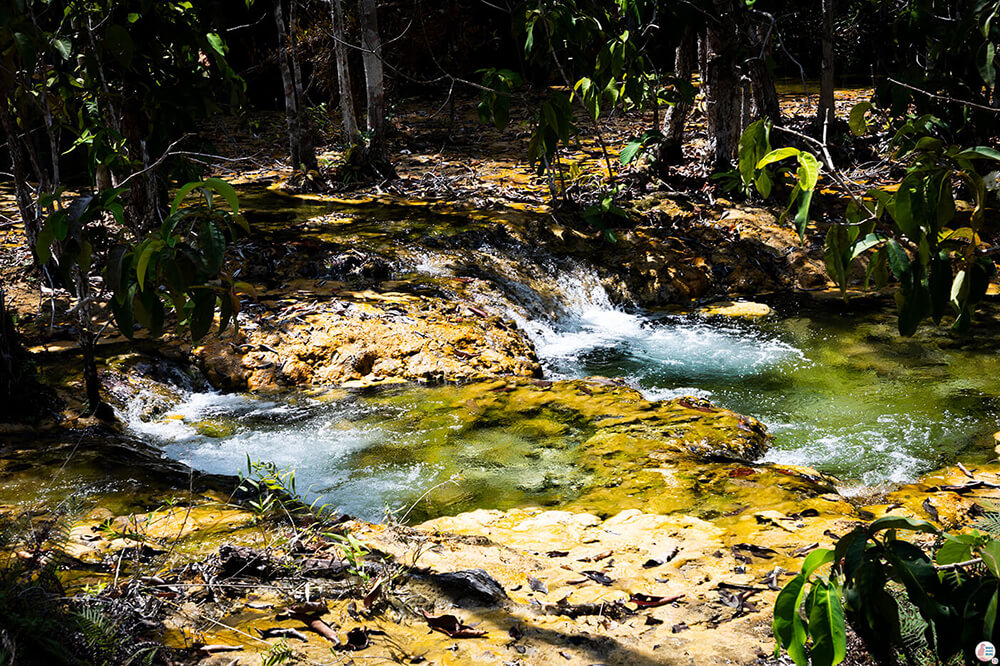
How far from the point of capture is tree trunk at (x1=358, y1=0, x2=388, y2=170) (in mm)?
9547

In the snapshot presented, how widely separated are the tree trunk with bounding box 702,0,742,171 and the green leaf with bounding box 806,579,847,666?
8.34 m

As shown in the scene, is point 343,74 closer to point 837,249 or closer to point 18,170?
point 18,170

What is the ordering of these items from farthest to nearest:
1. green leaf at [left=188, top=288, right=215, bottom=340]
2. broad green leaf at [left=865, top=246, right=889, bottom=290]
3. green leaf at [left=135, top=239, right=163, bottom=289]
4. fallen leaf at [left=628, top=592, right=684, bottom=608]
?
fallen leaf at [left=628, top=592, right=684, bottom=608] < green leaf at [left=188, top=288, right=215, bottom=340] < green leaf at [left=135, top=239, right=163, bottom=289] < broad green leaf at [left=865, top=246, right=889, bottom=290]

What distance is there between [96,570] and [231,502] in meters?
1.02

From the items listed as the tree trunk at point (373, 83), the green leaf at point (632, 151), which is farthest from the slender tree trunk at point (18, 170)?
the green leaf at point (632, 151)

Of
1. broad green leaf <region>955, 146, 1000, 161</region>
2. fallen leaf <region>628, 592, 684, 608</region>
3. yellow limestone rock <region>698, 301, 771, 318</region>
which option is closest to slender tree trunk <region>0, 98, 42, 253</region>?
fallen leaf <region>628, 592, 684, 608</region>

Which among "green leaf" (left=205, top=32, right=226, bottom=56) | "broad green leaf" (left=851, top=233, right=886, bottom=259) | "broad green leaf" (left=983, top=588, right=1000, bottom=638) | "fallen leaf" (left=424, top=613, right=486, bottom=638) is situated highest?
"green leaf" (left=205, top=32, right=226, bottom=56)

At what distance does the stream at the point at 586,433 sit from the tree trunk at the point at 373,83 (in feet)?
11.0

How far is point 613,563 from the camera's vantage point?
129 inches

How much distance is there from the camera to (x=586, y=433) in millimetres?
4879

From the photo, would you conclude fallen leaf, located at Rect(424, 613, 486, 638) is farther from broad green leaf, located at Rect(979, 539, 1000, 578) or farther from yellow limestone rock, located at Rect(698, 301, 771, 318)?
yellow limestone rock, located at Rect(698, 301, 771, 318)

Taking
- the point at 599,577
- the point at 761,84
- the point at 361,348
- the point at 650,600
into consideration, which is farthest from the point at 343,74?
the point at 650,600

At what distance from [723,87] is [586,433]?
243 inches

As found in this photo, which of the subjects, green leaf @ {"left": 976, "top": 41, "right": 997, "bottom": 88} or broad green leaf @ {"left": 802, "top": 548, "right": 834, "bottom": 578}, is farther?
green leaf @ {"left": 976, "top": 41, "right": 997, "bottom": 88}
